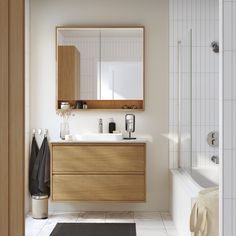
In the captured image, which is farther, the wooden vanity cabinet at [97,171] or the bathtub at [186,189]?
the wooden vanity cabinet at [97,171]

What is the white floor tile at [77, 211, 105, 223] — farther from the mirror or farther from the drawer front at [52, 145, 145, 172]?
the mirror

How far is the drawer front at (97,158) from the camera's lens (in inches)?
175

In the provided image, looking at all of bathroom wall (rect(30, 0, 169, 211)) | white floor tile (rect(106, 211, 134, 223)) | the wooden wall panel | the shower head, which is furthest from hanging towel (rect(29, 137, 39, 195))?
the wooden wall panel

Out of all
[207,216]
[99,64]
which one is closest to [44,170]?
[99,64]

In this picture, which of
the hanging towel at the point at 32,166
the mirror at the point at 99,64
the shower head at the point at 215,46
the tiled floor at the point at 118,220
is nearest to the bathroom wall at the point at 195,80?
the shower head at the point at 215,46

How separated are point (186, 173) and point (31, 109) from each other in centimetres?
190

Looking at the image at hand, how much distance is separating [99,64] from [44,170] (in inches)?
52.3

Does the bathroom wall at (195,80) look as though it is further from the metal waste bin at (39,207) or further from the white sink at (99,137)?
the metal waste bin at (39,207)

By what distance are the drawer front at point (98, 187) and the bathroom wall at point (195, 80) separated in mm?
593

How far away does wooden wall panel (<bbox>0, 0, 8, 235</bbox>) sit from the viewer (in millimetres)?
1032

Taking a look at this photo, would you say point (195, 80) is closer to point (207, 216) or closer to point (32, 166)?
point (207, 216)

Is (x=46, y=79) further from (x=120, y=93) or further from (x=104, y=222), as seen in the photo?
(x=104, y=222)

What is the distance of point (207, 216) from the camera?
273 centimetres

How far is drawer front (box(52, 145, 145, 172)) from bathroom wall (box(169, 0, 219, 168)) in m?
0.51
